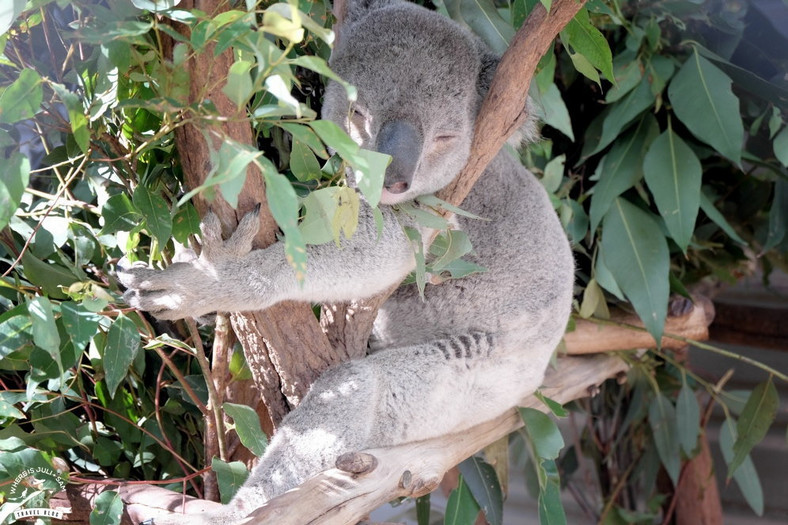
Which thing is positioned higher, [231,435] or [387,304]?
[387,304]

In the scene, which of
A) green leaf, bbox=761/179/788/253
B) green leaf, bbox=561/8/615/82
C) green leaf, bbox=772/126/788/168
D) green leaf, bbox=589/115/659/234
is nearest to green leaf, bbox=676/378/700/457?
green leaf, bbox=761/179/788/253

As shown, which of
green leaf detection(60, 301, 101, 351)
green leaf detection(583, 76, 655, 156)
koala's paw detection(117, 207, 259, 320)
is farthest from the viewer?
green leaf detection(583, 76, 655, 156)

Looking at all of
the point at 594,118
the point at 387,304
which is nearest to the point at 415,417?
the point at 387,304

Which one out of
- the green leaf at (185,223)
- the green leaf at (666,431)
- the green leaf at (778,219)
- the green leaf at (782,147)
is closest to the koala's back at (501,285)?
the green leaf at (185,223)

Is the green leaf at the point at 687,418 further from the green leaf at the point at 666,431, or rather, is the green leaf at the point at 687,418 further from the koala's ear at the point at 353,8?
the koala's ear at the point at 353,8

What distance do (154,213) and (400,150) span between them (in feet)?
1.75

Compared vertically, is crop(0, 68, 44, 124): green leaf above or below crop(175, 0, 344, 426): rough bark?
above

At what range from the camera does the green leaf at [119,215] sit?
5.10 feet

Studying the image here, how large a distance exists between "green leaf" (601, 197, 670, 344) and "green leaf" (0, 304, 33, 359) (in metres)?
1.95

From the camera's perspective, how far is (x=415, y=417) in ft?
6.57

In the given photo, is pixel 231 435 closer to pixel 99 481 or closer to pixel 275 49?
pixel 99 481

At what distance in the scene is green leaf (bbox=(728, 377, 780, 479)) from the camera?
3053mm

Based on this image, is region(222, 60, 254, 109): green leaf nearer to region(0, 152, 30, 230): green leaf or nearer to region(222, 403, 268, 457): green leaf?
region(0, 152, 30, 230): green leaf

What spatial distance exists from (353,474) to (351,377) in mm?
267
